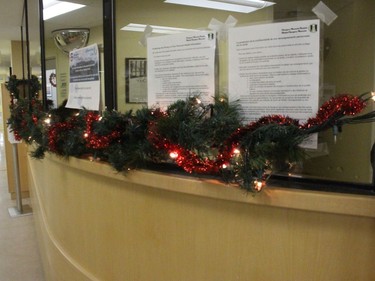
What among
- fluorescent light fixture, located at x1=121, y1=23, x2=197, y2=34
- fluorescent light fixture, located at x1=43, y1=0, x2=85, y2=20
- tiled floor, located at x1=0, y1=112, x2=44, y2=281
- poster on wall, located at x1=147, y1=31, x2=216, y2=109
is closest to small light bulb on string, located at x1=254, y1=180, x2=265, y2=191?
poster on wall, located at x1=147, y1=31, x2=216, y2=109

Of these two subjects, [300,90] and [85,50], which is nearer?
[300,90]

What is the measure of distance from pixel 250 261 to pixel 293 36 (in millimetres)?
698

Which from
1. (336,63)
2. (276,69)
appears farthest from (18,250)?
(336,63)

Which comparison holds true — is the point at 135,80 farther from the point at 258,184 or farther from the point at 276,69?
the point at 258,184

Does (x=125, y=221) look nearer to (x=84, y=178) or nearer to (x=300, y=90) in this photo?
(x=84, y=178)

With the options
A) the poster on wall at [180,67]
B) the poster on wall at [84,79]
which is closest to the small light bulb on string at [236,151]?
the poster on wall at [180,67]

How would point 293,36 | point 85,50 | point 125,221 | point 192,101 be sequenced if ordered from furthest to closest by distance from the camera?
point 85,50, point 125,221, point 192,101, point 293,36

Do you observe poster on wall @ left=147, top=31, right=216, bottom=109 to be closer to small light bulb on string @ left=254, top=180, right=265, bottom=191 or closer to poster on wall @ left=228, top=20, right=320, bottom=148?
poster on wall @ left=228, top=20, right=320, bottom=148

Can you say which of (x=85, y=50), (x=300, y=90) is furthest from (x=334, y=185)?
(x=85, y=50)

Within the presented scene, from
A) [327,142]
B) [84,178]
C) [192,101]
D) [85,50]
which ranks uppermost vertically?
[85,50]

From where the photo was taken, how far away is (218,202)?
43.0 inches

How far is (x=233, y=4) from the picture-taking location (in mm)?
1253

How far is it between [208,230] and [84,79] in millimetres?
1135

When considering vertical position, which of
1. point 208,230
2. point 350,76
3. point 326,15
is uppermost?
point 326,15
